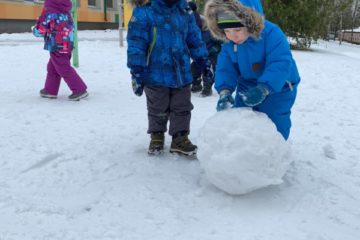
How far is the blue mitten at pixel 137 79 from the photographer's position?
3214mm

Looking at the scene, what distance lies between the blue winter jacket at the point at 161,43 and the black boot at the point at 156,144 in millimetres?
429

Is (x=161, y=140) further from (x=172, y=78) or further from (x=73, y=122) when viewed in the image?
(x=73, y=122)

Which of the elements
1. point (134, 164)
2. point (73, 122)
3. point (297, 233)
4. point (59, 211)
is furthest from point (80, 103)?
point (297, 233)

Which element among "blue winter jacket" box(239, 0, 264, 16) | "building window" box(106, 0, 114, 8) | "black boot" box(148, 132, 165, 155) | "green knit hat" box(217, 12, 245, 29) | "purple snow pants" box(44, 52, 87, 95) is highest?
"blue winter jacket" box(239, 0, 264, 16)

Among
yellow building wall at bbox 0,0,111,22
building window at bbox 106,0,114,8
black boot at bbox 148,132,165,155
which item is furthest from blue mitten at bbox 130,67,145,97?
building window at bbox 106,0,114,8

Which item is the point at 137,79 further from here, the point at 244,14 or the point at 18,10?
the point at 18,10

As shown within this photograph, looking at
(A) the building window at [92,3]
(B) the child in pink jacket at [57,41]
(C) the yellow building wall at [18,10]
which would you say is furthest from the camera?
(A) the building window at [92,3]

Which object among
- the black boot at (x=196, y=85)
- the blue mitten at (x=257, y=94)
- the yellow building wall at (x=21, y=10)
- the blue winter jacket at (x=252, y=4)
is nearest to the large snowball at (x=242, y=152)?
the blue mitten at (x=257, y=94)

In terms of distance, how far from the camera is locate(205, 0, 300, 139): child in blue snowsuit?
269 centimetres

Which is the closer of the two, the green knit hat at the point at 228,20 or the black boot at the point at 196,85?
the green knit hat at the point at 228,20

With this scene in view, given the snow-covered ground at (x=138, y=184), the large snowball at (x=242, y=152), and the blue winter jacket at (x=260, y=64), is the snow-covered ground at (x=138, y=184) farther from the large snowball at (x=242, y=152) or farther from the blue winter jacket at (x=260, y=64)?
the blue winter jacket at (x=260, y=64)

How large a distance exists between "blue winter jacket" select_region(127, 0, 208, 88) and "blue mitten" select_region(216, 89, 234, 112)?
474mm

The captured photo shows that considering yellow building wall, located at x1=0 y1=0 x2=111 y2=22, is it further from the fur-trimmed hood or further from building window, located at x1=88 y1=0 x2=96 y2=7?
the fur-trimmed hood

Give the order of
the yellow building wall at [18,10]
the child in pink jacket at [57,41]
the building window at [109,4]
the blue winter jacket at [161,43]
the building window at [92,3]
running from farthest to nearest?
1. the building window at [109,4]
2. the building window at [92,3]
3. the yellow building wall at [18,10]
4. the child in pink jacket at [57,41]
5. the blue winter jacket at [161,43]
